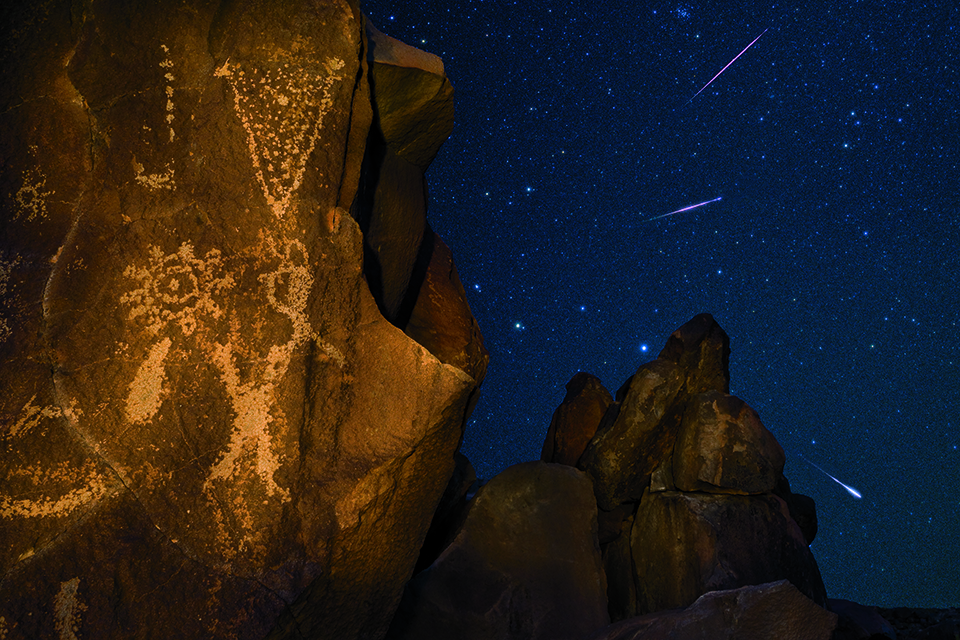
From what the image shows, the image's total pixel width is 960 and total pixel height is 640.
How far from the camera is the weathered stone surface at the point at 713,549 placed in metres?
3.58

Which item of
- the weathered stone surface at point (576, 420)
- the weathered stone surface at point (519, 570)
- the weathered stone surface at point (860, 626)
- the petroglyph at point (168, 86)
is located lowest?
the weathered stone surface at point (860, 626)

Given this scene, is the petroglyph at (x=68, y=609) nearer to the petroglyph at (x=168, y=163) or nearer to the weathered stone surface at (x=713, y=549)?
the petroglyph at (x=168, y=163)

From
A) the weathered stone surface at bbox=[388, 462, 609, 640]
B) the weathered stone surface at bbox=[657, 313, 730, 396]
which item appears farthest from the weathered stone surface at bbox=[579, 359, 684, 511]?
the weathered stone surface at bbox=[388, 462, 609, 640]

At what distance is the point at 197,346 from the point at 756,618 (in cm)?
225

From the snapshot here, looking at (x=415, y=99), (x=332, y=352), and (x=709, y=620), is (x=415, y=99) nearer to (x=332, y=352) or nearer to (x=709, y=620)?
(x=332, y=352)

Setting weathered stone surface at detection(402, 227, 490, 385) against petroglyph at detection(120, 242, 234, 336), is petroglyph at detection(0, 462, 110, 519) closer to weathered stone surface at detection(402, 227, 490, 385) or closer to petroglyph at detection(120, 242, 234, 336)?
petroglyph at detection(120, 242, 234, 336)

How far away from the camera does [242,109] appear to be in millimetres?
1896

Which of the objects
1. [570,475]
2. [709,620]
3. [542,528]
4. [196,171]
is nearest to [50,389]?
[196,171]

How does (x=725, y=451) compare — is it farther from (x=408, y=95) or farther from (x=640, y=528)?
(x=408, y=95)

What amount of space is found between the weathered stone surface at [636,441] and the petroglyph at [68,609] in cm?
346

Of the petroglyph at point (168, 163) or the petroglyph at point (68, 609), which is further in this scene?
the petroglyph at point (168, 163)

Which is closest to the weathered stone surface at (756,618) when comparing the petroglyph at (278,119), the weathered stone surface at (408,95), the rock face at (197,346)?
the rock face at (197,346)

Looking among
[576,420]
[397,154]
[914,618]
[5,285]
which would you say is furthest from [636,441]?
[914,618]

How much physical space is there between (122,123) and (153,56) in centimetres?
26
